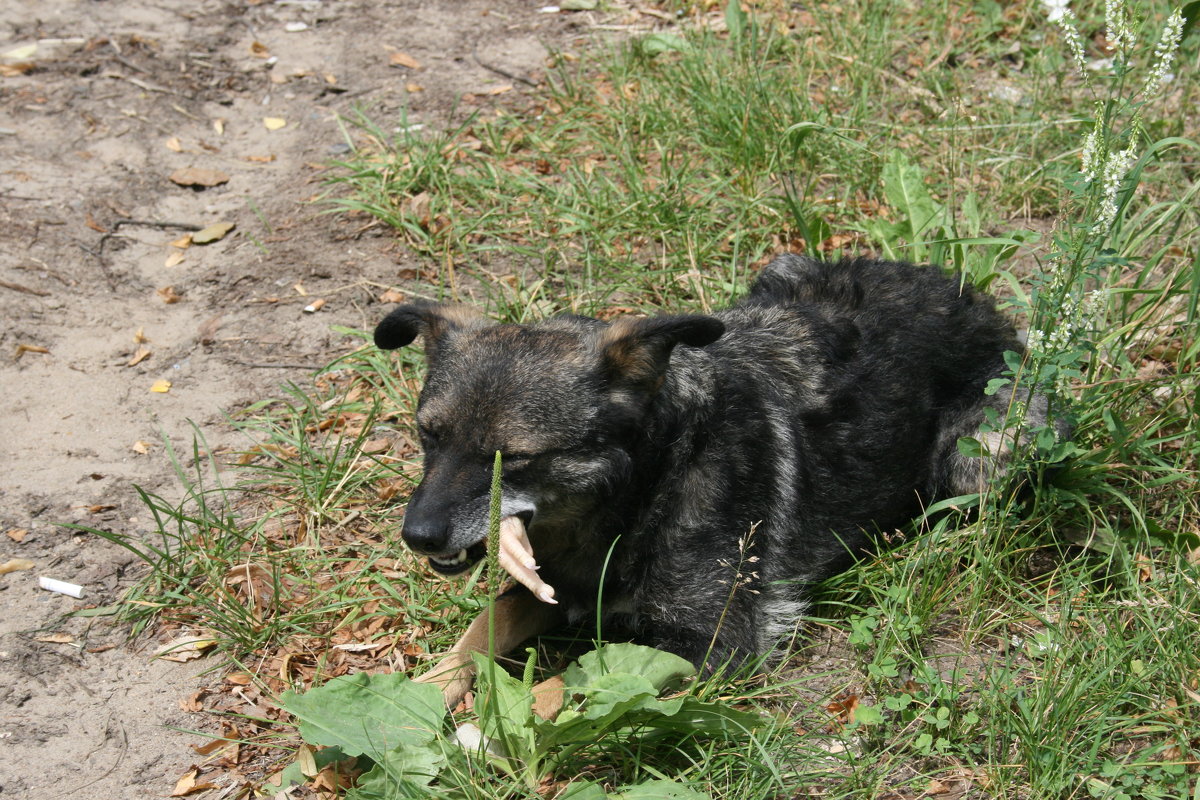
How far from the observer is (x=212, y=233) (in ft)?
20.8

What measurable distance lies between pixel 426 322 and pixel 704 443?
117 centimetres

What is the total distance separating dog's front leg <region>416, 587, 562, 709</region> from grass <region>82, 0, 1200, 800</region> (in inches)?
7.1

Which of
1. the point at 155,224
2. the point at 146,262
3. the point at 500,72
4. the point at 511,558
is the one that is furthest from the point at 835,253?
the point at 155,224

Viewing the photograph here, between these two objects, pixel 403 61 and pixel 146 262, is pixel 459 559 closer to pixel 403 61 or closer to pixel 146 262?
pixel 146 262

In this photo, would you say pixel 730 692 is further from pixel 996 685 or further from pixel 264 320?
pixel 264 320

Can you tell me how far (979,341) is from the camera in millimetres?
4543

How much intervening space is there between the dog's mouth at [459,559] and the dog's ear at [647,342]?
2.49ft

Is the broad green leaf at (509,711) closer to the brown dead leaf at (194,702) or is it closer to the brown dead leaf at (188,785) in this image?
the brown dead leaf at (188,785)

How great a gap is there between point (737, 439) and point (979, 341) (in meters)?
1.32

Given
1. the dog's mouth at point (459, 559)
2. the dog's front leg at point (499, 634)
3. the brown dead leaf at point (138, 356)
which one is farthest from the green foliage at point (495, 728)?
the brown dead leaf at point (138, 356)

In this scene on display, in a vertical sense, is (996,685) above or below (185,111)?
below

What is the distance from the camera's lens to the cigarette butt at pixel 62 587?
424 centimetres

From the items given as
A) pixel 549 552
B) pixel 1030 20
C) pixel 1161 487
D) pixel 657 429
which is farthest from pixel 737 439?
pixel 1030 20

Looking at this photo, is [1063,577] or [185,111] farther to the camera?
[185,111]
